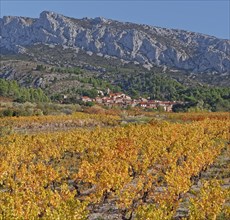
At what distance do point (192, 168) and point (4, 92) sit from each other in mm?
84379

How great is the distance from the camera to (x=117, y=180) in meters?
13.8

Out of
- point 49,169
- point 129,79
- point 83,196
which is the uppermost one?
point 129,79

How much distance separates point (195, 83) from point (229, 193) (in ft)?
540

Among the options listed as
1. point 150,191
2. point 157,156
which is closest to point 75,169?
point 157,156

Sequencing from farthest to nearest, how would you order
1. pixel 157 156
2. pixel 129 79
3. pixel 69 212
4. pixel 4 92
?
pixel 129 79 < pixel 4 92 < pixel 157 156 < pixel 69 212

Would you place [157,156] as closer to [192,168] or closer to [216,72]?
[192,168]

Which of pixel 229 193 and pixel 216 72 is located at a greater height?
pixel 216 72

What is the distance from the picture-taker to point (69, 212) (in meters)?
9.81

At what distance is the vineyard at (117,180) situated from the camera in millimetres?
10646

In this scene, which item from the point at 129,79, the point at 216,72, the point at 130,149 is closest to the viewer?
the point at 130,149

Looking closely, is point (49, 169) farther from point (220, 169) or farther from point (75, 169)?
point (220, 169)

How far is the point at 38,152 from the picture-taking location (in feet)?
70.8

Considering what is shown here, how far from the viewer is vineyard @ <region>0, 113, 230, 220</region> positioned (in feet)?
34.9

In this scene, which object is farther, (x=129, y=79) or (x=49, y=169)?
(x=129, y=79)
